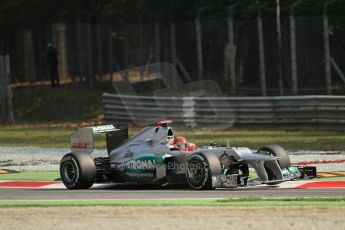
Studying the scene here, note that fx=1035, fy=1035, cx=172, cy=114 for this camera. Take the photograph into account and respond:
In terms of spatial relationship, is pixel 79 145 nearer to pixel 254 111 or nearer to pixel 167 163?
pixel 167 163

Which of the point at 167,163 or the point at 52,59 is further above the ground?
the point at 52,59

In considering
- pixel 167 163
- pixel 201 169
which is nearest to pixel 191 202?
pixel 201 169

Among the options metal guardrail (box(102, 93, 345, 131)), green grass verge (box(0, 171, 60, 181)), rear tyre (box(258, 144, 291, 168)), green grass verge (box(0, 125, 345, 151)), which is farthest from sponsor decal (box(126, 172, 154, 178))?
metal guardrail (box(102, 93, 345, 131))

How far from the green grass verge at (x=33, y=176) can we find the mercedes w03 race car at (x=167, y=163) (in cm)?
175

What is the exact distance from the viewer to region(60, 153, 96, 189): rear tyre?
53.8 feet

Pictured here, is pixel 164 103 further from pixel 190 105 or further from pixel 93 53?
pixel 93 53

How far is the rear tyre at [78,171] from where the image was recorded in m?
16.4

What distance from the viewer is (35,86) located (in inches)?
1694

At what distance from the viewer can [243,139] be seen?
26.2m

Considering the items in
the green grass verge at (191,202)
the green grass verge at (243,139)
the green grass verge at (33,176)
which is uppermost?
the green grass verge at (243,139)

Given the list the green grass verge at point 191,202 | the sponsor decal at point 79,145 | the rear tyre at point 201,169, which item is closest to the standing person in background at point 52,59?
the sponsor decal at point 79,145

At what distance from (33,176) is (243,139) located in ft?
26.6

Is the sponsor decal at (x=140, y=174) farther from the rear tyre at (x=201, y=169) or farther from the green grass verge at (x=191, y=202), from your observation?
the green grass verge at (x=191, y=202)

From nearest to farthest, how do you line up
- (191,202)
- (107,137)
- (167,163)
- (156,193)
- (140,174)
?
1. (191,202)
2. (156,193)
3. (167,163)
4. (140,174)
5. (107,137)
